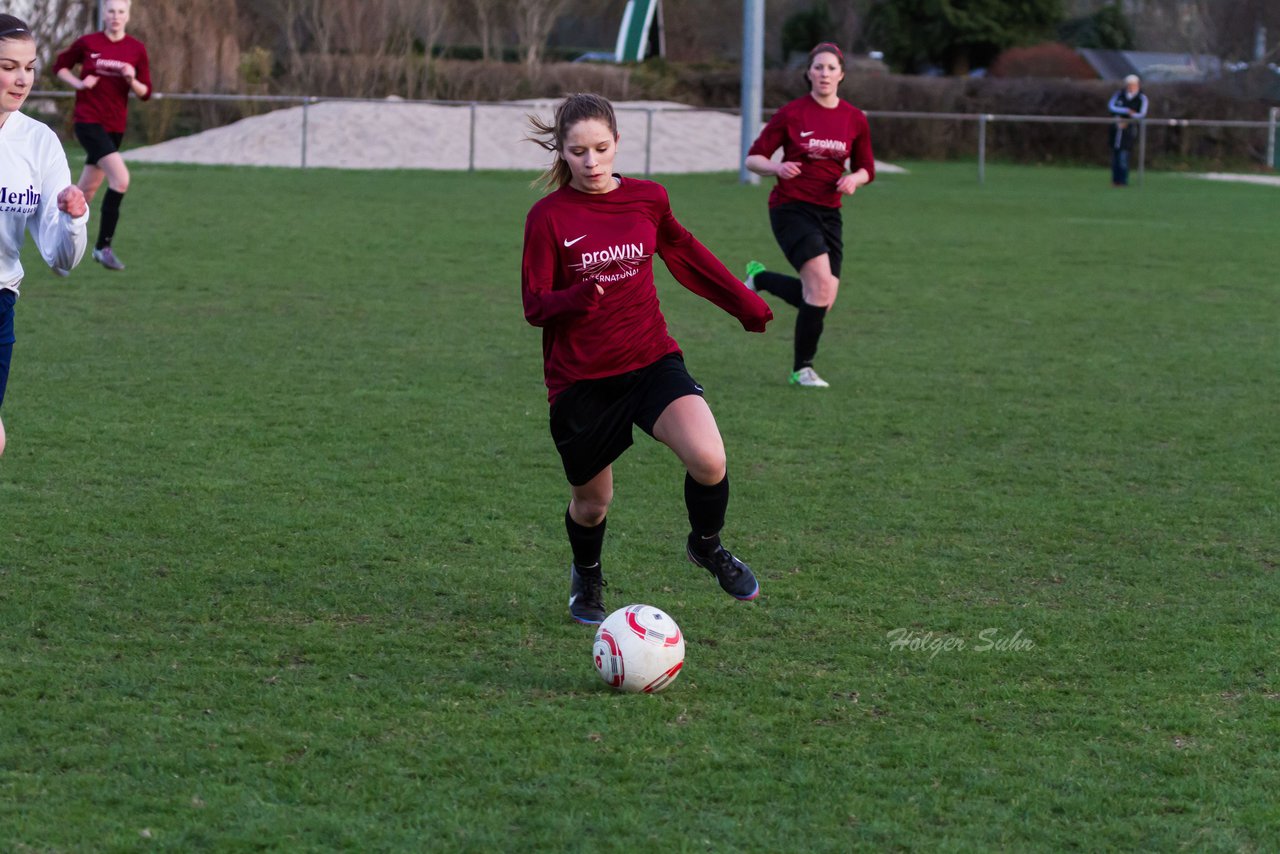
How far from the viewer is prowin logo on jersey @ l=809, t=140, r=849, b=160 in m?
8.95

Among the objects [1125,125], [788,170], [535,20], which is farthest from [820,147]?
[535,20]

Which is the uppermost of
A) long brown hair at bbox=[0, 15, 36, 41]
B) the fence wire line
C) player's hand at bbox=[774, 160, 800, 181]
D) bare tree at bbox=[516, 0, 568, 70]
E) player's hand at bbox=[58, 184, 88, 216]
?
bare tree at bbox=[516, 0, 568, 70]

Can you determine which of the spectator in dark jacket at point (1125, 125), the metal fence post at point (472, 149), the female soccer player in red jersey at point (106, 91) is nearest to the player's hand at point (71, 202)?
the female soccer player in red jersey at point (106, 91)

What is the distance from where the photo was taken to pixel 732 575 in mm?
4742

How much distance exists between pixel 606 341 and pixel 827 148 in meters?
4.65

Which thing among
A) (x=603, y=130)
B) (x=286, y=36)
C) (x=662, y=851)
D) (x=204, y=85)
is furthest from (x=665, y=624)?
(x=286, y=36)

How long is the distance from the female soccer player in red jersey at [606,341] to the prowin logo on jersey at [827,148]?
4.32 metres

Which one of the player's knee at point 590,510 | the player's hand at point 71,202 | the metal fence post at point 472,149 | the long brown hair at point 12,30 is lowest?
the player's knee at point 590,510

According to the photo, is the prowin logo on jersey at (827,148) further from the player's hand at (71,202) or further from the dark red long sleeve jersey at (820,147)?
the player's hand at (71,202)

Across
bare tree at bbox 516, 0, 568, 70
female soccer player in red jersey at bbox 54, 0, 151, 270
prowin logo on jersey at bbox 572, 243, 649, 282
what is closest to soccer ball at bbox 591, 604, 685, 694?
prowin logo on jersey at bbox 572, 243, 649, 282

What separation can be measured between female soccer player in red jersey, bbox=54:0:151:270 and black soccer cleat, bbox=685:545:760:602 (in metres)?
8.86

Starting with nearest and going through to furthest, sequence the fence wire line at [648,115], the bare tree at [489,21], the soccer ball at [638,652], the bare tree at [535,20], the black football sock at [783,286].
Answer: the soccer ball at [638,652] → the black football sock at [783,286] → the fence wire line at [648,115] → the bare tree at [535,20] → the bare tree at [489,21]

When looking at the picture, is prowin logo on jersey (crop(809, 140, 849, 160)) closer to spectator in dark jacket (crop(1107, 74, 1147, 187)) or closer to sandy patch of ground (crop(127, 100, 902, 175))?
sandy patch of ground (crop(127, 100, 902, 175))

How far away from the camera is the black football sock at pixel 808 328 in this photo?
892cm
